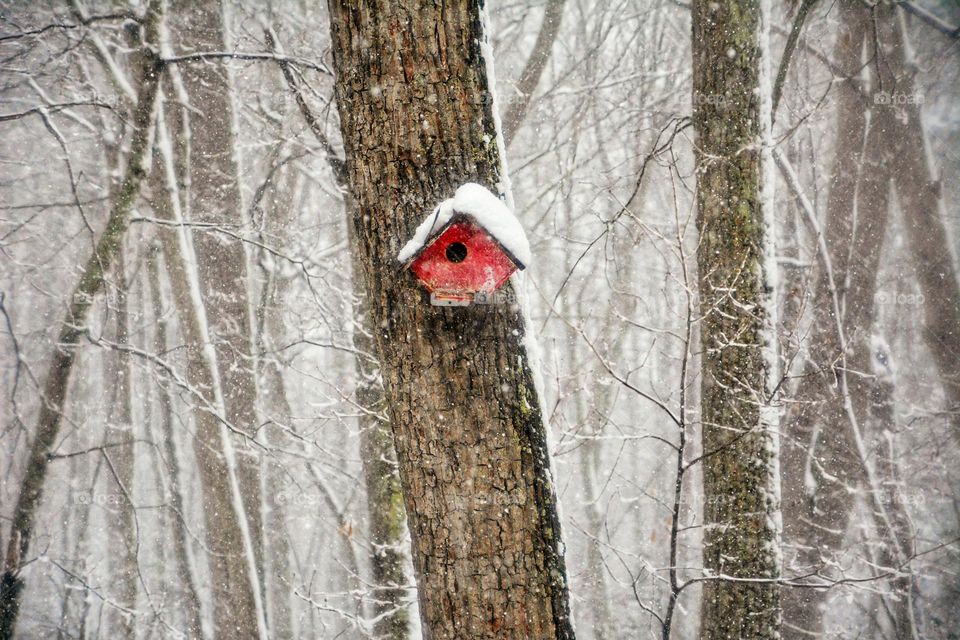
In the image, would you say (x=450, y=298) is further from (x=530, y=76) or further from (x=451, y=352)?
(x=530, y=76)

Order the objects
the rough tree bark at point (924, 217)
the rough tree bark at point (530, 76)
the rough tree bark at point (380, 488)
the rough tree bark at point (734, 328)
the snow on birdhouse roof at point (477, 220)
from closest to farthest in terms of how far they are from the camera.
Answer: the snow on birdhouse roof at point (477, 220) < the rough tree bark at point (734, 328) < the rough tree bark at point (380, 488) < the rough tree bark at point (530, 76) < the rough tree bark at point (924, 217)

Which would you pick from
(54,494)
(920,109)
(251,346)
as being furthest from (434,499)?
(54,494)

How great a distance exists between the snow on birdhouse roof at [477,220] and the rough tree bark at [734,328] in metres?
1.85

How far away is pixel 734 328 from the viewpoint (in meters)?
3.27

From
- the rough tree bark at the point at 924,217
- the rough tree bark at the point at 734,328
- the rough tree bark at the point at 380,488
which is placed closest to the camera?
the rough tree bark at the point at 734,328

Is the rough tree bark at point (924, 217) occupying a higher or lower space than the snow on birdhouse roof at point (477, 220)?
higher

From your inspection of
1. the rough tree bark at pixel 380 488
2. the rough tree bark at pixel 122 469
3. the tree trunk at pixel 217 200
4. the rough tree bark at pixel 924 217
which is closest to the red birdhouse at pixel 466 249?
the rough tree bark at pixel 380 488

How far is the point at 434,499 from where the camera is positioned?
5.96ft

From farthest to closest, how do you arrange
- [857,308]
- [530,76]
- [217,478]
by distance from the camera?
[857,308], [530,76], [217,478]

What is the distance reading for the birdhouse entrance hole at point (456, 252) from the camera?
175cm

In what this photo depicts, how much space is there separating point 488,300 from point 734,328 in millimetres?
2096

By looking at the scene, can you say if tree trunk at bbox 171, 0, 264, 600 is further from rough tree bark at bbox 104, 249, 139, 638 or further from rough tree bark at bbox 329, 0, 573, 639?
rough tree bark at bbox 329, 0, 573, 639

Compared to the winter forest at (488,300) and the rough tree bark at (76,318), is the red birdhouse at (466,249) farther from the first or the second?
the rough tree bark at (76,318)

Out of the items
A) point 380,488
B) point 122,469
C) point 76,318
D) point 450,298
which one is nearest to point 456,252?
point 450,298
